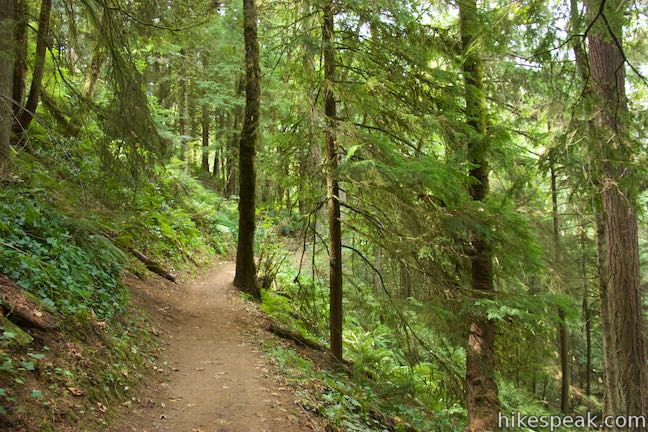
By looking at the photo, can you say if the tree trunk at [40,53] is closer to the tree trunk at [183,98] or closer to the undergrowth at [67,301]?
the undergrowth at [67,301]

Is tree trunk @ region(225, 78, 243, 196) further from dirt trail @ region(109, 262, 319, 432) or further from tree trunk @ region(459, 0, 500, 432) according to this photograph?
tree trunk @ region(459, 0, 500, 432)

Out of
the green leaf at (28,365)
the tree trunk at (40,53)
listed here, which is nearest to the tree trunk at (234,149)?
the tree trunk at (40,53)

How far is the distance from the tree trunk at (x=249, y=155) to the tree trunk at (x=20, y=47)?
420 cm

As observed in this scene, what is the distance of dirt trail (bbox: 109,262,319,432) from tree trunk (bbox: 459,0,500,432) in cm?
348

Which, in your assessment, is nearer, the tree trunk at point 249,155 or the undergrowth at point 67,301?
the undergrowth at point 67,301

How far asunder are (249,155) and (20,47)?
193 inches

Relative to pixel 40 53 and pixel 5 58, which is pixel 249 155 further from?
pixel 5 58

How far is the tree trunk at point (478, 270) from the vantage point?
7410 mm

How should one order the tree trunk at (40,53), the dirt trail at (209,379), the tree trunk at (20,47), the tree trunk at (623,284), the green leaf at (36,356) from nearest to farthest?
the green leaf at (36,356), the dirt trail at (209,379), the tree trunk at (623,284), the tree trunk at (20,47), the tree trunk at (40,53)

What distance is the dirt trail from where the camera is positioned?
4.88 meters

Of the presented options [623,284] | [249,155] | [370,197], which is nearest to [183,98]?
[249,155]

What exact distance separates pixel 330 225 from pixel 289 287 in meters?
5.36

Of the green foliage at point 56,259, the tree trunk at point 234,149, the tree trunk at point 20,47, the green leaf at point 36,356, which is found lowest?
the green leaf at point 36,356

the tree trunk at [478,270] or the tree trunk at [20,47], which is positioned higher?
the tree trunk at [20,47]
